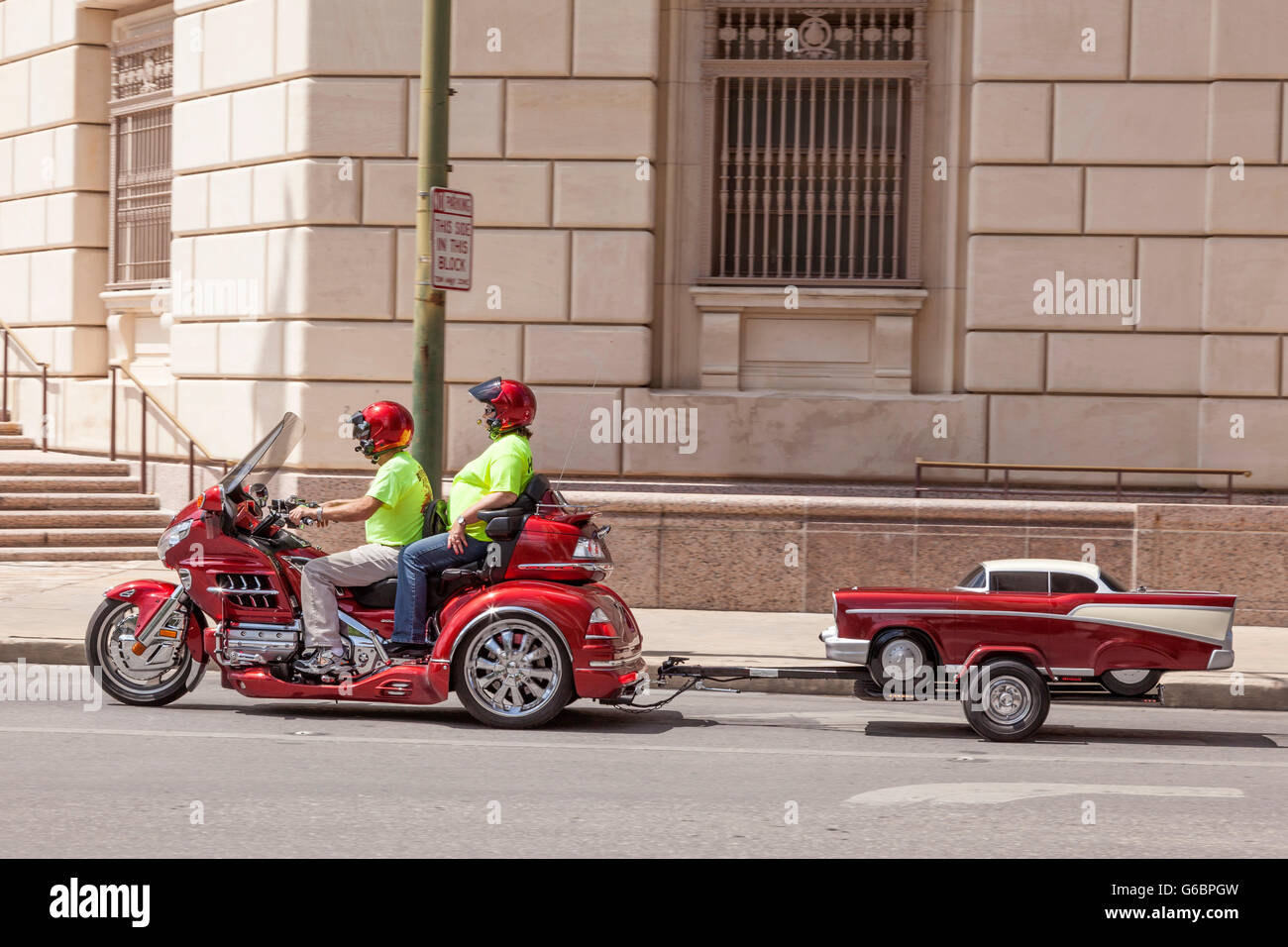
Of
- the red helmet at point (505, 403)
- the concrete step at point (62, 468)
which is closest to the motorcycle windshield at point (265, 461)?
the red helmet at point (505, 403)

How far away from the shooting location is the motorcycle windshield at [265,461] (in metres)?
8.09

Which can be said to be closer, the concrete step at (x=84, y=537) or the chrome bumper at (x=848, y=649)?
the chrome bumper at (x=848, y=649)

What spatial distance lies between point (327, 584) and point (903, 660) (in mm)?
2971

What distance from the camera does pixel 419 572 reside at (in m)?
7.94

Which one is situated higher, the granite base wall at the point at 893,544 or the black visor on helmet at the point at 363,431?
the black visor on helmet at the point at 363,431

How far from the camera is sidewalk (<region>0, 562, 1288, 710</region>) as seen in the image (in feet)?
31.6

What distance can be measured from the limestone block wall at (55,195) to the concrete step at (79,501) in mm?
1973

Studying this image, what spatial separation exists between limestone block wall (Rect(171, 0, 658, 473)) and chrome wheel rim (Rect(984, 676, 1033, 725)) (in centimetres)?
594

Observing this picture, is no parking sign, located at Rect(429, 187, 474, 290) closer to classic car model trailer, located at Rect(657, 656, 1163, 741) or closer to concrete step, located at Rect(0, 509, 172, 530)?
classic car model trailer, located at Rect(657, 656, 1163, 741)

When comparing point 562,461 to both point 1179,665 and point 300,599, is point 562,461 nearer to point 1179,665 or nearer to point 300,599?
point 300,599

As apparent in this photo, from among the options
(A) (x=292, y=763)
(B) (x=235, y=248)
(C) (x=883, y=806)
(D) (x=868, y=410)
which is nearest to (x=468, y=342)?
(B) (x=235, y=248)

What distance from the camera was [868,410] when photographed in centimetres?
1323

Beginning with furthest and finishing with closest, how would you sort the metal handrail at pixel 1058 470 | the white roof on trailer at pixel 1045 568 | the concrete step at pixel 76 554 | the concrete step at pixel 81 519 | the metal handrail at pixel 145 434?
the concrete step at pixel 81 519 < the metal handrail at pixel 145 434 < the concrete step at pixel 76 554 < the metal handrail at pixel 1058 470 < the white roof on trailer at pixel 1045 568

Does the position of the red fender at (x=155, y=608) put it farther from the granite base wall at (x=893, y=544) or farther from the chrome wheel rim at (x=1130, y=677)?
the granite base wall at (x=893, y=544)
